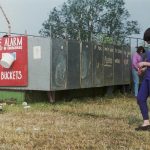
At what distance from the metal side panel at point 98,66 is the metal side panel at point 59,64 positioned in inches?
79.8

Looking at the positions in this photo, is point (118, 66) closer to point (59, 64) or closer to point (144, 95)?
point (59, 64)

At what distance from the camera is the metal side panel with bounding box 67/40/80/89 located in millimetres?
14695

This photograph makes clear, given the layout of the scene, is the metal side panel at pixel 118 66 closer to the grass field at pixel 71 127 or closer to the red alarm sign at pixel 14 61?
the grass field at pixel 71 127

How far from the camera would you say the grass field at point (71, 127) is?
26.0ft

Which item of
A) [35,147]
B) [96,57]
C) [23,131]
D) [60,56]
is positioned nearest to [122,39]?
[96,57]

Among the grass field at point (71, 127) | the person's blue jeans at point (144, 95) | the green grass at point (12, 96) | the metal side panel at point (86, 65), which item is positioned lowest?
the grass field at point (71, 127)

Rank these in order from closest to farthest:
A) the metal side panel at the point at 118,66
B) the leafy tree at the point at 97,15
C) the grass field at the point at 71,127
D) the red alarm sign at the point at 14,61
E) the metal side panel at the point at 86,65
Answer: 1. the grass field at the point at 71,127
2. the red alarm sign at the point at 14,61
3. the metal side panel at the point at 86,65
4. the metal side panel at the point at 118,66
5. the leafy tree at the point at 97,15

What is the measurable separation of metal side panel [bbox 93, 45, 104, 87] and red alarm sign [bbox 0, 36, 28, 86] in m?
2.82

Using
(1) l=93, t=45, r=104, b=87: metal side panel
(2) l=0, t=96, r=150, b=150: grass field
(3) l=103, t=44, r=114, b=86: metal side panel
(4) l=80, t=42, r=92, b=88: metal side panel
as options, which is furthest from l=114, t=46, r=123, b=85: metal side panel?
(2) l=0, t=96, r=150, b=150: grass field

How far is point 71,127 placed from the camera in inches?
380

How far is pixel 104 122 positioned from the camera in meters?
10.4

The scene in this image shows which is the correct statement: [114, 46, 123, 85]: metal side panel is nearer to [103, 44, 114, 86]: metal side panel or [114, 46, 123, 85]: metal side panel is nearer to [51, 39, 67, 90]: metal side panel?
[103, 44, 114, 86]: metal side panel

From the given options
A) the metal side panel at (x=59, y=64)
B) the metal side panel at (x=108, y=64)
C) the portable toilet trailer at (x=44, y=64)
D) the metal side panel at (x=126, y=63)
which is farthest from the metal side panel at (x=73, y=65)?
the metal side panel at (x=126, y=63)

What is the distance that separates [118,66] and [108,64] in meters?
0.97
